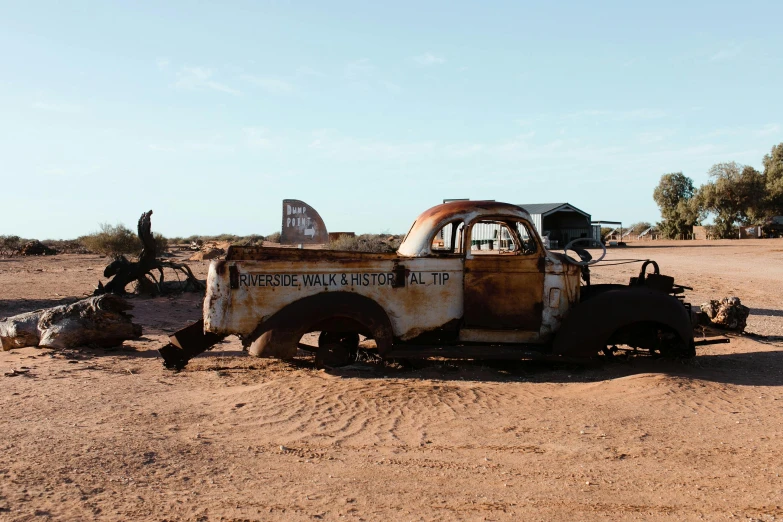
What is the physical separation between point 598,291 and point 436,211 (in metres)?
2.04

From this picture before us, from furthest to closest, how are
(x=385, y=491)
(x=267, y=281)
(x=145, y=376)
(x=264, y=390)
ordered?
(x=145, y=376)
(x=267, y=281)
(x=264, y=390)
(x=385, y=491)

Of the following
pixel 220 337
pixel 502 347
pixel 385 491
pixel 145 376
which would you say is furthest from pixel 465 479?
pixel 145 376

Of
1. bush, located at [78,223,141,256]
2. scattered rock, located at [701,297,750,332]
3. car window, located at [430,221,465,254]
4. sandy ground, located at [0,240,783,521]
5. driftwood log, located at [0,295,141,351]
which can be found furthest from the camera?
bush, located at [78,223,141,256]

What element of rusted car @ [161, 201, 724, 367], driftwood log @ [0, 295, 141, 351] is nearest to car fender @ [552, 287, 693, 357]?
rusted car @ [161, 201, 724, 367]

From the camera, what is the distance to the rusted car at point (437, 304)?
22.8 feet

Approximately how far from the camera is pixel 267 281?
22.9 ft

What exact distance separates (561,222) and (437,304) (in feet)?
134

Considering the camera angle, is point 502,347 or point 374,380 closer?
point 374,380

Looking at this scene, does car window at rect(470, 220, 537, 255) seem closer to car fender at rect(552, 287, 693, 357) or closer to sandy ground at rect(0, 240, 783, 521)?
car fender at rect(552, 287, 693, 357)

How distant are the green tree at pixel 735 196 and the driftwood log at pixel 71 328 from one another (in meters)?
51.6

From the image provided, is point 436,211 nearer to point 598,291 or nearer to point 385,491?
point 598,291

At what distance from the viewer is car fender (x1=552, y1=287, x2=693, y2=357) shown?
7.10 meters

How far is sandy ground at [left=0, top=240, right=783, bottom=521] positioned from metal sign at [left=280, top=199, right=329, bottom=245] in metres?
5.48

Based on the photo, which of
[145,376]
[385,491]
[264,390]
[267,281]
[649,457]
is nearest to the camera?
[385,491]
